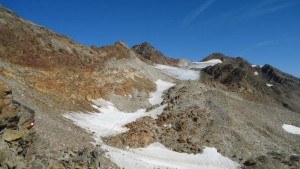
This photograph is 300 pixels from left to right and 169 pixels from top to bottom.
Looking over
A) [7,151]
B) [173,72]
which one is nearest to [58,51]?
[7,151]

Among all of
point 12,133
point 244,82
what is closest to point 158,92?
point 244,82

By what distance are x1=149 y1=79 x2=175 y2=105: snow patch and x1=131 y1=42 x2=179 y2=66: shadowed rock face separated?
202 ft

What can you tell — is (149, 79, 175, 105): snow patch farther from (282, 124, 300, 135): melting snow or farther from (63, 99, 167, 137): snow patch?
(282, 124, 300, 135): melting snow

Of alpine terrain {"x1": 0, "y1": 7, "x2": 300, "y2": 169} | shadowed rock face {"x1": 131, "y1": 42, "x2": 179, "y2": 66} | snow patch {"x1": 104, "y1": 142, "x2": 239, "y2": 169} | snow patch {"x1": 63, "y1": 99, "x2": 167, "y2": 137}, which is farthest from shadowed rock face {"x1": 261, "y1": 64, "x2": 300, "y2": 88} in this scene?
snow patch {"x1": 104, "y1": 142, "x2": 239, "y2": 169}

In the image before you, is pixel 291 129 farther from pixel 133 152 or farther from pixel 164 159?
pixel 133 152

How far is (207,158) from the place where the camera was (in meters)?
35.8

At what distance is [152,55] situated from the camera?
444 feet

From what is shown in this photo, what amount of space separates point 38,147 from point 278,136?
39.8 m

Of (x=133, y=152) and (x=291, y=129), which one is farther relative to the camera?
(x=291, y=129)

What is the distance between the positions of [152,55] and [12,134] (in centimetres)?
11993

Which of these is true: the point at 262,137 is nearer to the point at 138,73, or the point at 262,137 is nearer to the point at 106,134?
the point at 106,134

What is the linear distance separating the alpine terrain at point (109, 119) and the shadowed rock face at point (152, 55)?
67749 mm

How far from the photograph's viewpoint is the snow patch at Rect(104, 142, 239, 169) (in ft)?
92.5

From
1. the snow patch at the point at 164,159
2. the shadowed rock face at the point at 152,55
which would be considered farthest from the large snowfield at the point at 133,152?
the shadowed rock face at the point at 152,55
